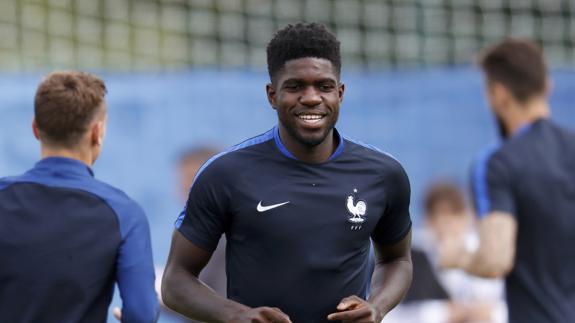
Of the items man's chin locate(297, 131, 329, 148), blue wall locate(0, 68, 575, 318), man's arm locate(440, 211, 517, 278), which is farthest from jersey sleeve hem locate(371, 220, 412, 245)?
blue wall locate(0, 68, 575, 318)

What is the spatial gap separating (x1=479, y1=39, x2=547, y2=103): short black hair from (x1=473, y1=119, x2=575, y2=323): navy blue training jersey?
0.37 metres

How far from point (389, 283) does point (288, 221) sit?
49 centimetres

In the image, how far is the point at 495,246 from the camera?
4820 millimetres

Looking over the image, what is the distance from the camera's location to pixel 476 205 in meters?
5.04

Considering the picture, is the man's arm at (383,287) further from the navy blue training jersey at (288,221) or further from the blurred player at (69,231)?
the blurred player at (69,231)

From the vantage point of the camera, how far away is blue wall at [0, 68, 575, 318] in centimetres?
849

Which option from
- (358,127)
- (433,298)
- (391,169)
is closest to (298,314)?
(391,169)

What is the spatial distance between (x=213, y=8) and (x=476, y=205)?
6.44m

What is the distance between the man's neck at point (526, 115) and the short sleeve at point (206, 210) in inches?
66.0

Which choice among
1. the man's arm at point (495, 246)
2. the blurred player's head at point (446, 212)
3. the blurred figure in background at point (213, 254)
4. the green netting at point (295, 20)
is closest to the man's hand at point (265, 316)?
the man's arm at point (495, 246)

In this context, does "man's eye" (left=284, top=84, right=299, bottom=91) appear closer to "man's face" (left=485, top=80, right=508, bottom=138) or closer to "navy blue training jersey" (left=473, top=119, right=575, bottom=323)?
"navy blue training jersey" (left=473, top=119, right=575, bottom=323)

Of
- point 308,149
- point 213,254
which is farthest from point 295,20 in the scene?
point 308,149

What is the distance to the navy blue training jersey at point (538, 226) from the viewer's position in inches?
194

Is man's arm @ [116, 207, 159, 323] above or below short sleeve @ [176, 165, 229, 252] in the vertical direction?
below
